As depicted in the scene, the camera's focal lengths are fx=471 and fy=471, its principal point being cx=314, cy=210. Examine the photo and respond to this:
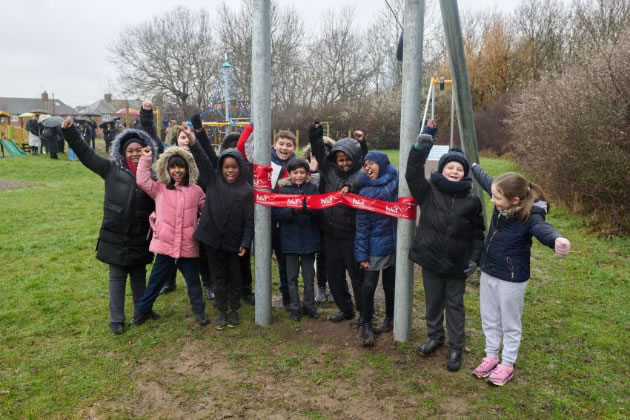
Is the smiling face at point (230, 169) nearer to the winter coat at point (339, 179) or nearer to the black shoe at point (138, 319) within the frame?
the winter coat at point (339, 179)

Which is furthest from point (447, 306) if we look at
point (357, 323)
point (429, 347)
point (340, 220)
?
point (340, 220)

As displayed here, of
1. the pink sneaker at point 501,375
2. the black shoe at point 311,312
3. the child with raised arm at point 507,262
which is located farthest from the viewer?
the black shoe at point 311,312

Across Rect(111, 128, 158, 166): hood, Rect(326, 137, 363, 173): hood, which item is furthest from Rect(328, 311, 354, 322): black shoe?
Rect(111, 128, 158, 166): hood

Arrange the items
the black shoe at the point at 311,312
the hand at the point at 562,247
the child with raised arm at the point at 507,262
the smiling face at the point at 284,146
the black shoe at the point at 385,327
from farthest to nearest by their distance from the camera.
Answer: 1. the smiling face at the point at 284,146
2. the black shoe at the point at 311,312
3. the black shoe at the point at 385,327
4. the child with raised arm at the point at 507,262
5. the hand at the point at 562,247

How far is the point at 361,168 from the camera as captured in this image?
14.8 feet

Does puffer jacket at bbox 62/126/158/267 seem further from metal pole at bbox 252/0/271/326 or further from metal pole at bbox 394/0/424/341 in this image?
metal pole at bbox 394/0/424/341

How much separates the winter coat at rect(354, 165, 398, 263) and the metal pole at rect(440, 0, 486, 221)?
1128mm

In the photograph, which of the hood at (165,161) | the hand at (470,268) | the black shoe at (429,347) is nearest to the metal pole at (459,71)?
the hand at (470,268)

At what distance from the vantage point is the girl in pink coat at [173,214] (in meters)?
4.40

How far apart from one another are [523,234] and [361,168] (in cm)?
162

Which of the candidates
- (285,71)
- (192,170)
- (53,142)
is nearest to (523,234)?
(192,170)

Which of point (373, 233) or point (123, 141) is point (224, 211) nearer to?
point (123, 141)

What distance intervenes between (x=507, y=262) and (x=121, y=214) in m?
3.38

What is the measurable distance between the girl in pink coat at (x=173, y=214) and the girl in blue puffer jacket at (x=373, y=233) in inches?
62.5
